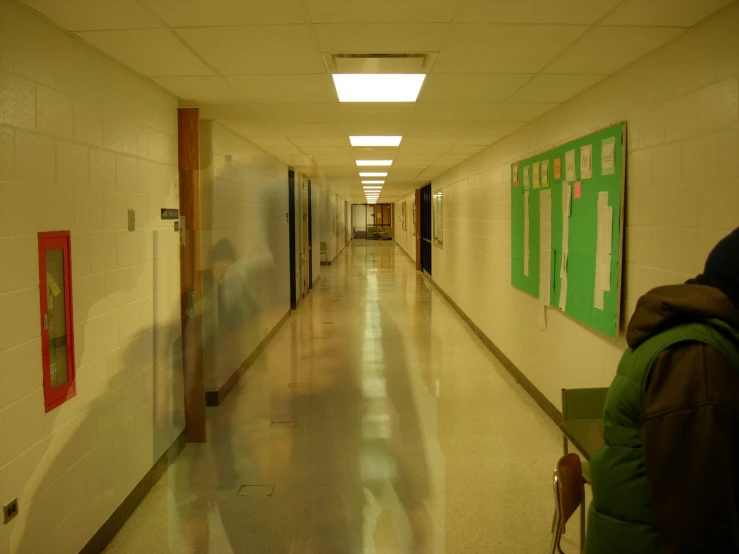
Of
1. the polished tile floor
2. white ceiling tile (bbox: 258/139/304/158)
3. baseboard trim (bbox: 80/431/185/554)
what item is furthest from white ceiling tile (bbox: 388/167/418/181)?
baseboard trim (bbox: 80/431/185/554)

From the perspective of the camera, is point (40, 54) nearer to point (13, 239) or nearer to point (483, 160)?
point (13, 239)

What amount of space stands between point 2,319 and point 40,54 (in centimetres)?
106

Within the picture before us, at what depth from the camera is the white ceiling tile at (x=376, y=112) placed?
165 inches

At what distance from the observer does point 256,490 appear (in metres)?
3.29

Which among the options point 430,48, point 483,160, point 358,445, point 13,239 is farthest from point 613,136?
point 483,160

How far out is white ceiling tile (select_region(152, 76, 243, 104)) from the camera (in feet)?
11.0

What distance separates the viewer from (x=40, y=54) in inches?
89.4

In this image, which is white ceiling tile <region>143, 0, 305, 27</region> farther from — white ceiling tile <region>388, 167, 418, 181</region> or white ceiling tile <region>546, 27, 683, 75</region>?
white ceiling tile <region>388, 167, 418, 181</region>

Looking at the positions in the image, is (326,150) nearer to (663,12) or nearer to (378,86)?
(378,86)

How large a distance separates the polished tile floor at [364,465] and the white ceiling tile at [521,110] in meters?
2.37

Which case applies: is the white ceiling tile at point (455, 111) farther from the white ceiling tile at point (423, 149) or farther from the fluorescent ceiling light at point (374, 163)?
the fluorescent ceiling light at point (374, 163)

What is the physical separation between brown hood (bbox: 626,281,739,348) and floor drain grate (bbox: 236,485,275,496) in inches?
99.7

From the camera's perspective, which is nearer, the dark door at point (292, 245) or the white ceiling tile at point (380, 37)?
the white ceiling tile at point (380, 37)

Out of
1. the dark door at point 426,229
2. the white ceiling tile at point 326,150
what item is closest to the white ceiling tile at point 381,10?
the white ceiling tile at point 326,150
